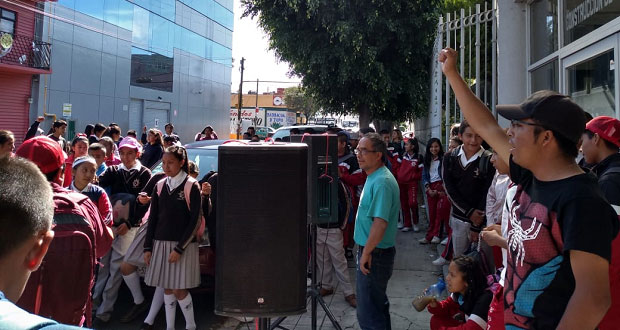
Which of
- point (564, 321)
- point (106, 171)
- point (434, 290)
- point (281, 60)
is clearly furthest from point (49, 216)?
point (281, 60)

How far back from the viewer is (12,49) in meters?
20.6

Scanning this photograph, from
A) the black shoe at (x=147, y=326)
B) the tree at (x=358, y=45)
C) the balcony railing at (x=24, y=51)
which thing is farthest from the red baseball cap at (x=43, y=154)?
the balcony railing at (x=24, y=51)

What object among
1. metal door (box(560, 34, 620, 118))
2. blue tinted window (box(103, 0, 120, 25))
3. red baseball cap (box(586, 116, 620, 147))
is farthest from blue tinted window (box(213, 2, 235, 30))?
red baseball cap (box(586, 116, 620, 147))

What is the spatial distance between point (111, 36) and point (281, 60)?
13568 mm

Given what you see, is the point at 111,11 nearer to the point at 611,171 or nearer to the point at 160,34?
the point at 160,34

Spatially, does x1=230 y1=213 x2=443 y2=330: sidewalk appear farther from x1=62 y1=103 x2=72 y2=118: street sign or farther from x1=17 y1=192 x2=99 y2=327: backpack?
x1=62 y1=103 x2=72 y2=118: street sign

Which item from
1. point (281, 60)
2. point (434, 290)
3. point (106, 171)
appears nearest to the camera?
point (434, 290)

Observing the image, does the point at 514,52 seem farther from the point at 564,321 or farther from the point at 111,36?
the point at 111,36

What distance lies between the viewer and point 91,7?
2425cm

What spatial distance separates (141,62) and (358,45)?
739 inches

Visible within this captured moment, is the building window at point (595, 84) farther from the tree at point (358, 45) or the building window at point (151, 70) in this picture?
the building window at point (151, 70)

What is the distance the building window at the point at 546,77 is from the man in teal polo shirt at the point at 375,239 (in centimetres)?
345

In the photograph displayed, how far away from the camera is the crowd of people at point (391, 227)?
167 centimetres

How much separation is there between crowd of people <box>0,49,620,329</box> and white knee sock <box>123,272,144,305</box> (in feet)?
0.04
